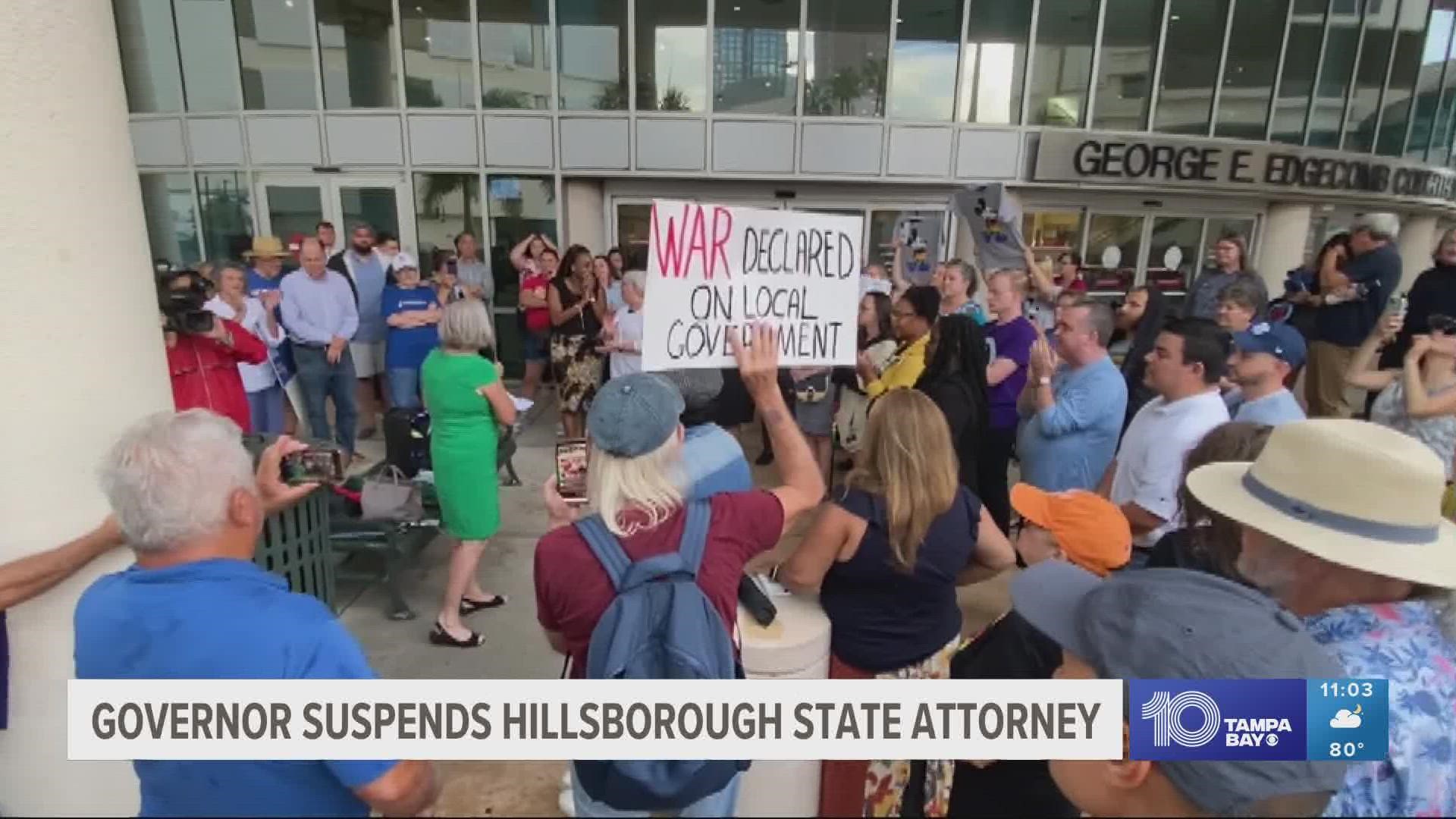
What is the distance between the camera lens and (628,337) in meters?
5.98

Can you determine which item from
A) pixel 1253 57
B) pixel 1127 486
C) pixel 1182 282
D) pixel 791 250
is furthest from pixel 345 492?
pixel 1253 57

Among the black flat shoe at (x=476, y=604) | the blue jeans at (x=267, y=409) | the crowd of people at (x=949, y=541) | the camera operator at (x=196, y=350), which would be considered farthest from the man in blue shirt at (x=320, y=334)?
the black flat shoe at (x=476, y=604)

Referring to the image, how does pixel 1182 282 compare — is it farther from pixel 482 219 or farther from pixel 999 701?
pixel 999 701

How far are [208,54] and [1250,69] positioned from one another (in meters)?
14.8

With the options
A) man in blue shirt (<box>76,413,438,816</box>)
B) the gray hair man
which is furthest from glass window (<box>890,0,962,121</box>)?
man in blue shirt (<box>76,413,438,816</box>)

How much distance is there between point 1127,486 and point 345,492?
3967 mm

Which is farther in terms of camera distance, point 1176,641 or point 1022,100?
point 1022,100

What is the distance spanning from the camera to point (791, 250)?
2.72 meters

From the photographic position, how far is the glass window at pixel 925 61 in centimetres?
1012

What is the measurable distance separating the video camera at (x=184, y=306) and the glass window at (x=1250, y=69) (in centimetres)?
1319

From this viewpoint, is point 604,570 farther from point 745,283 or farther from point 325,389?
point 325,389

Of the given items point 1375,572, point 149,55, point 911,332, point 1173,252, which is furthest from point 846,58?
point 1375,572

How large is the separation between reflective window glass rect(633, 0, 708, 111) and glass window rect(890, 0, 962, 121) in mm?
2631

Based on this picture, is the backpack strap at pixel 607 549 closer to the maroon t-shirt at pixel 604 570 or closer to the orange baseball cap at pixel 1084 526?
the maroon t-shirt at pixel 604 570
